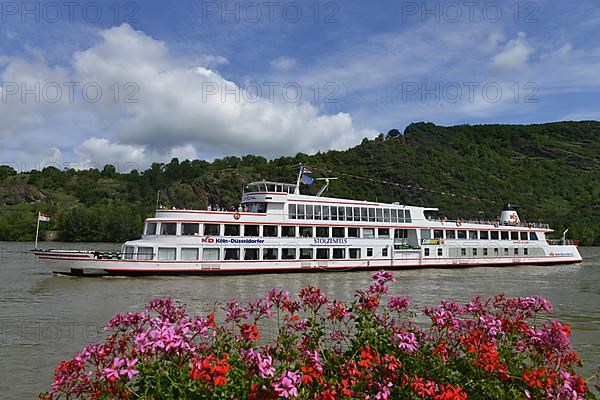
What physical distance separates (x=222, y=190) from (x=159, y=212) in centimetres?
8609

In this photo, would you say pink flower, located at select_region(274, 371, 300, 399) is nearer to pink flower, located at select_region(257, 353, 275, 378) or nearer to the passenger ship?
pink flower, located at select_region(257, 353, 275, 378)

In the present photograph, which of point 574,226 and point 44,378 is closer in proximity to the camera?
point 44,378

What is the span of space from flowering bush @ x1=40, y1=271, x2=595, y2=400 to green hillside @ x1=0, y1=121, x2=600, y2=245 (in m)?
61.3

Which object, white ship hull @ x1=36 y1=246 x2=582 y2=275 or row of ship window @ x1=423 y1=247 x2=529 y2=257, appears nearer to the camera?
white ship hull @ x1=36 y1=246 x2=582 y2=275

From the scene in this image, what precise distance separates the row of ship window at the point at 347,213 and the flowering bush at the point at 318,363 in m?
28.0

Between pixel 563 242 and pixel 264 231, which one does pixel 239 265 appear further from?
pixel 563 242

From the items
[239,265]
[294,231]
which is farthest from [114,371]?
[294,231]

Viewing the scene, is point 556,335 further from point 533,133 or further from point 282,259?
point 533,133

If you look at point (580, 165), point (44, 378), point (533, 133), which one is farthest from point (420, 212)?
point (533, 133)

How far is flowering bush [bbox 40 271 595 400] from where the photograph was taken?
143 inches

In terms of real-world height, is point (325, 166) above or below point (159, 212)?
above

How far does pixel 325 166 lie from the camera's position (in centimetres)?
11562

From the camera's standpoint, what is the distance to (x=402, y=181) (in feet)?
364

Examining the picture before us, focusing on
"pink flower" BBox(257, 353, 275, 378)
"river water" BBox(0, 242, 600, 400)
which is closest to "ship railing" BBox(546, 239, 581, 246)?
"river water" BBox(0, 242, 600, 400)
